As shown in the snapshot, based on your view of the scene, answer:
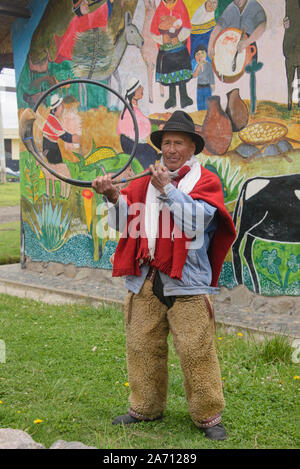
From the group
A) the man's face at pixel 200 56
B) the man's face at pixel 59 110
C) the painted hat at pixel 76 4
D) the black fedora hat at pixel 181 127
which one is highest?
the painted hat at pixel 76 4

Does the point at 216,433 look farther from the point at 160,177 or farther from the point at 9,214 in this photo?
the point at 9,214

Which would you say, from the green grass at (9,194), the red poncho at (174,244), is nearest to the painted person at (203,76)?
the red poncho at (174,244)

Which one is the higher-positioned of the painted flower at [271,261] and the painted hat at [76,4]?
the painted hat at [76,4]

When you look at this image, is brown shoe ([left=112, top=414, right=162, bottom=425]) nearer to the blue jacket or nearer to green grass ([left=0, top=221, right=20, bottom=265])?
the blue jacket

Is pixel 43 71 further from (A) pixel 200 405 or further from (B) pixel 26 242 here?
(A) pixel 200 405

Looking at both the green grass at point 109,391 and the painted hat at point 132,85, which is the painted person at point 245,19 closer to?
the painted hat at point 132,85

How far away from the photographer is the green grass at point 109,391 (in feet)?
11.7

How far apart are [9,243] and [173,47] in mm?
7800

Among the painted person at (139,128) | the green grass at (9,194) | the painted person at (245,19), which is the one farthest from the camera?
the green grass at (9,194)

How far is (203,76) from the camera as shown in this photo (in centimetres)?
711

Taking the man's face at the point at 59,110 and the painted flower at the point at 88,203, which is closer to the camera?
the painted flower at the point at 88,203

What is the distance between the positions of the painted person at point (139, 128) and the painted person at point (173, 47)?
1.46 ft

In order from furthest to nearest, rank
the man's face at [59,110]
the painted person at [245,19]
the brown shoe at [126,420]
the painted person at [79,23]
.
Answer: the man's face at [59,110], the painted person at [79,23], the painted person at [245,19], the brown shoe at [126,420]

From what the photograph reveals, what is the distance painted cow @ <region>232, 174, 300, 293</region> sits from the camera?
6.29 m
